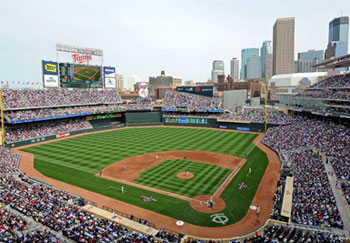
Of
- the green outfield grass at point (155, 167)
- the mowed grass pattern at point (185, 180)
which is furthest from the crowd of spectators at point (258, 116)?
the mowed grass pattern at point (185, 180)

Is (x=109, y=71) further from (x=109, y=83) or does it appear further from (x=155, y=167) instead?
(x=155, y=167)

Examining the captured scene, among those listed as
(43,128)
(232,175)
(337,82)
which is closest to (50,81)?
(43,128)

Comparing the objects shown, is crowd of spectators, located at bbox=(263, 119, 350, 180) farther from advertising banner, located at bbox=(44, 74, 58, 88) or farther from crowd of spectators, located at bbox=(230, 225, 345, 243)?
advertising banner, located at bbox=(44, 74, 58, 88)

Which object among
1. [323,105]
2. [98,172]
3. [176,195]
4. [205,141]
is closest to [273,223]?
[176,195]

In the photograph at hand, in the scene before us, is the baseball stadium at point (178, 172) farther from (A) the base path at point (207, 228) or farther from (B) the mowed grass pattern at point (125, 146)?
(B) the mowed grass pattern at point (125, 146)

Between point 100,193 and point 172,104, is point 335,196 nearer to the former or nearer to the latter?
point 100,193
